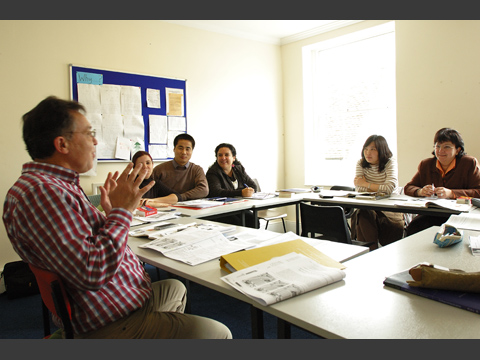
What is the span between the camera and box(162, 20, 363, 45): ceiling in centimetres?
446

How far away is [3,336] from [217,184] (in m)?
2.17

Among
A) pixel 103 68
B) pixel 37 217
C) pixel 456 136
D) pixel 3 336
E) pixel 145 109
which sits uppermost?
pixel 103 68

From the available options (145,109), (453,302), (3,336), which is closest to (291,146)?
(145,109)

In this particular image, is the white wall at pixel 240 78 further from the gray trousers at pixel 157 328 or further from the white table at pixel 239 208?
the gray trousers at pixel 157 328

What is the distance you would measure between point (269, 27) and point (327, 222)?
3205mm

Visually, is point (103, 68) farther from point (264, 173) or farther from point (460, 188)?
point (460, 188)

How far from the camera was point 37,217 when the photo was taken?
99 centimetres

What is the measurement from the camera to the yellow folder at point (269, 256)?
4.24 ft

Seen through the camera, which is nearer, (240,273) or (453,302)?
(453,302)

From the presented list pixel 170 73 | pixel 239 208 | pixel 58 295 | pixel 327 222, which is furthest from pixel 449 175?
pixel 58 295

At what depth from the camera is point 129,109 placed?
382cm

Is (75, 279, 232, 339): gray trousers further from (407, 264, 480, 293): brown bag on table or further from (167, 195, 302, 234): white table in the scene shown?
(167, 195, 302, 234): white table

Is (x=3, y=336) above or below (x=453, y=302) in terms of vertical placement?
below

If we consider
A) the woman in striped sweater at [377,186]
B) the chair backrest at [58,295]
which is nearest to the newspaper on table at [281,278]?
the chair backrest at [58,295]
